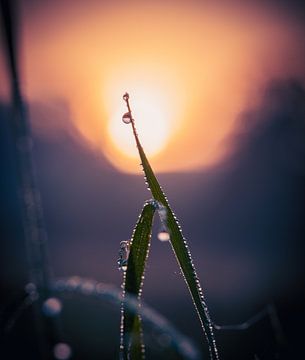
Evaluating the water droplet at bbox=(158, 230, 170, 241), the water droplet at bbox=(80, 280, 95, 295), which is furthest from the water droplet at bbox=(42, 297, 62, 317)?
the water droplet at bbox=(158, 230, 170, 241)

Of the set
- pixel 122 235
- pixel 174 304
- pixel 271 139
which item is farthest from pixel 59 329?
pixel 122 235

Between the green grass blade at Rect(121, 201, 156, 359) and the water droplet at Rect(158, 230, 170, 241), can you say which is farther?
the water droplet at Rect(158, 230, 170, 241)

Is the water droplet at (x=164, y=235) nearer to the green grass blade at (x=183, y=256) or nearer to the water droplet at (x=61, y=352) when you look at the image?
the green grass blade at (x=183, y=256)

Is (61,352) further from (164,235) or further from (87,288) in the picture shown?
(164,235)

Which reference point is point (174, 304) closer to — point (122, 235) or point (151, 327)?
point (151, 327)

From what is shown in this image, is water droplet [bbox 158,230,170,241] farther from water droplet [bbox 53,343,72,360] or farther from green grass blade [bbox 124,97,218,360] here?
water droplet [bbox 53,343,72,360]

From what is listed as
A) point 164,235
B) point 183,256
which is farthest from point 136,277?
point 164,235
